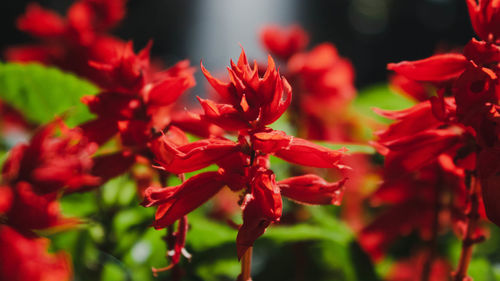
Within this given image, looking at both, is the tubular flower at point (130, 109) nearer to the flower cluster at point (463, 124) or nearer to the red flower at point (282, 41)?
the flower cluster at point (463, 124)

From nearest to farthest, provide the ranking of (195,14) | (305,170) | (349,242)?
(349,242)
(305,170)
(195,14)

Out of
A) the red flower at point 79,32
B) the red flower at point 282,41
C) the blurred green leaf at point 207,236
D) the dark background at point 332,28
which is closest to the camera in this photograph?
the blurred green leaf at point 207,236

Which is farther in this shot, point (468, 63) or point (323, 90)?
A: point (323, 90)

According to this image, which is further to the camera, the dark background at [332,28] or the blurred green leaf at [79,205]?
the dark background at [332,28]

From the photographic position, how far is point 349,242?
647 millimetres

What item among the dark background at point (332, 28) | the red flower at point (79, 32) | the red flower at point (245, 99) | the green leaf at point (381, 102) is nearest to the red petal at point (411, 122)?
the red flower at point (245, 99)

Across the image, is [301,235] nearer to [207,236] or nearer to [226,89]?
[207,236]

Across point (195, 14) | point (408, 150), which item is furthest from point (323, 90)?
point (195, 14)

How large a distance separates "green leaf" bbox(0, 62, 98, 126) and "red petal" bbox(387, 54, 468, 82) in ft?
1.30

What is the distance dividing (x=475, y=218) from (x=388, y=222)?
0.26 m

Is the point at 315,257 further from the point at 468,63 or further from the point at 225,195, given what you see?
the point at 468,63

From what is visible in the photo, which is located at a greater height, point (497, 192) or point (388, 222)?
point (497, 192)

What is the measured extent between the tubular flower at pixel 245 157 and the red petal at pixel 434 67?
11 cm

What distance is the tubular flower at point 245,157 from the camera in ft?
1.21
